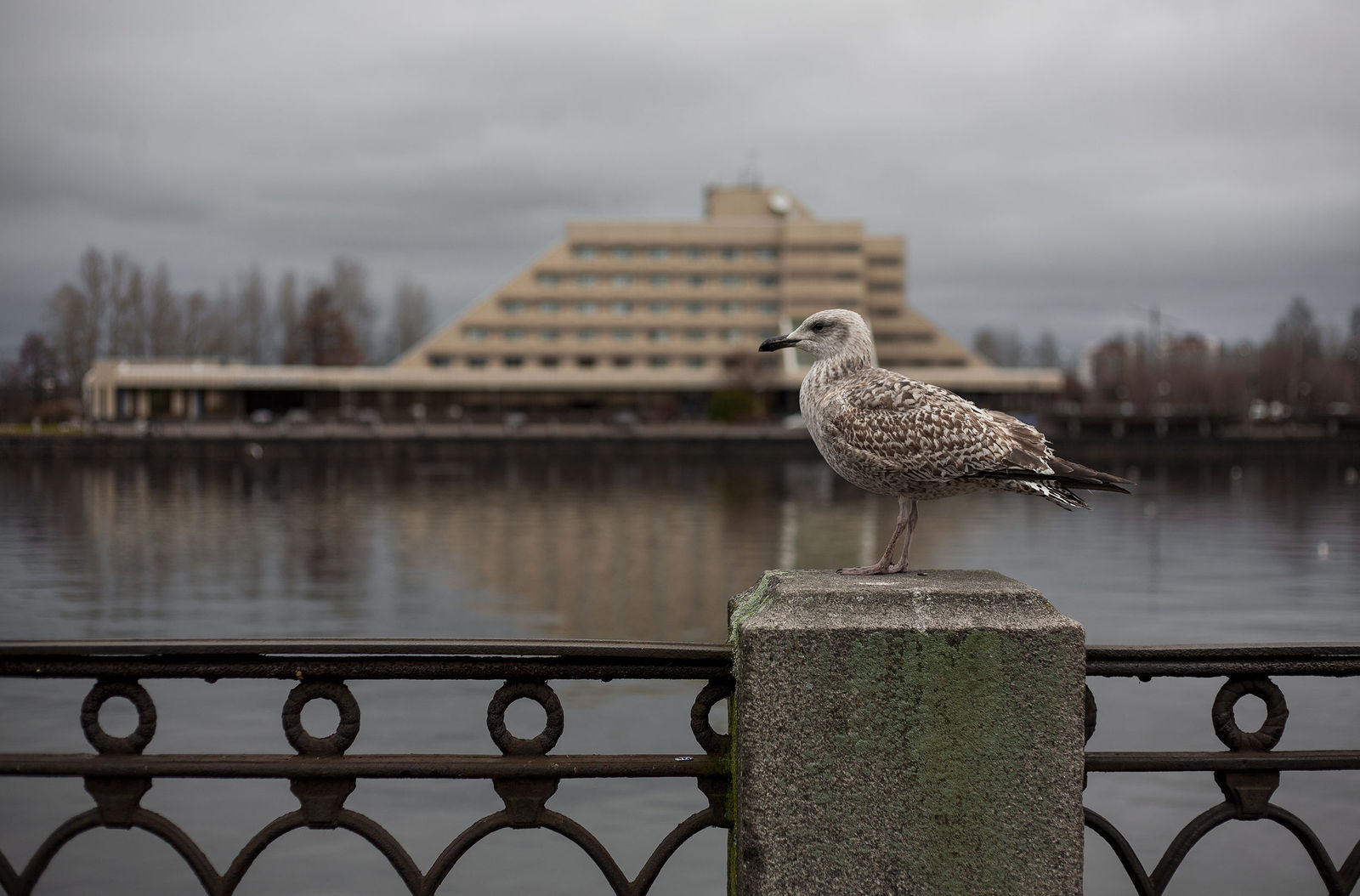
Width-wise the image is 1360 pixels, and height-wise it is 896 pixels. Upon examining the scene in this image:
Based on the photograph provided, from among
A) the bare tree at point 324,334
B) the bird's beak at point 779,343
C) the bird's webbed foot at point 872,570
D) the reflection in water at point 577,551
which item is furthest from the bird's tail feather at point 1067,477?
the bare tree at point 324,334

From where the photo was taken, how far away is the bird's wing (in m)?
3.55

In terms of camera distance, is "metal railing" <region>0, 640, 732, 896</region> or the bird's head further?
the bird's head

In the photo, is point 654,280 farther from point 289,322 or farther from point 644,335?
point 289,322

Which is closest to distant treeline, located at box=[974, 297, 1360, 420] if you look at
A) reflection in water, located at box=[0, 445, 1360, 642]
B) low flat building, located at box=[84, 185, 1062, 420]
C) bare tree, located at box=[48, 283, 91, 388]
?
low flat building, located at box=[84, 185, 1062, 420]

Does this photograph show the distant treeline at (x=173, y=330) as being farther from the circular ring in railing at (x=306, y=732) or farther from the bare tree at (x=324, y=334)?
the circular ring in railing at (x=306, y=732)

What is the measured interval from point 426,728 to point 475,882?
459cm

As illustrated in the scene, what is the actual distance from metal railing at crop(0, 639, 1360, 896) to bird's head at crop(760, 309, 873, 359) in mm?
1186

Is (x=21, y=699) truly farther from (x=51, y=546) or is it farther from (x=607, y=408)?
(x=607, y=408)

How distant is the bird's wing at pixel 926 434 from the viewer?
3547 mm

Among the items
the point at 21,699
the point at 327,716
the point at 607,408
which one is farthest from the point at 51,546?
the point at 607,408

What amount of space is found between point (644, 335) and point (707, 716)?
384 feet

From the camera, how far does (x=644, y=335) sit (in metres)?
119

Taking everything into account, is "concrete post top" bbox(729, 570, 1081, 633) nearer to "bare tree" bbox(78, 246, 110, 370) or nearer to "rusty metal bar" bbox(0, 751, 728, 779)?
"rusty metal bar" bbox(0, 751, 728, 779)

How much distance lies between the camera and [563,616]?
22422mm
